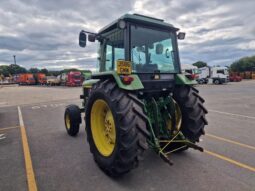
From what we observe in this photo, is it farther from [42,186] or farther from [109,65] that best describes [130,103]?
[42,186]

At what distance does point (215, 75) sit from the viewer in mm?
32938

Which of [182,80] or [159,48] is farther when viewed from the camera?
[159,48]

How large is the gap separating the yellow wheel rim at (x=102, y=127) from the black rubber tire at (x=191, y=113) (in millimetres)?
1434

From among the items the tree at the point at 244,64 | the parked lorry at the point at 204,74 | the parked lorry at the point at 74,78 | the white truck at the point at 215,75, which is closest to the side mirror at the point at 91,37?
the parked lorry at the point at 74,78

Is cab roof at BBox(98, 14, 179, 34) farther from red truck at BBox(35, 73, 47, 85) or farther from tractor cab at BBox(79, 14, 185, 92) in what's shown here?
red truck at BBox(35, 73, 47, 85)

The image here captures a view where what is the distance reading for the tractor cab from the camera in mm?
3756

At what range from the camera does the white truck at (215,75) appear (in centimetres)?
3216

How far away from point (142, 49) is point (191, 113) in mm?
1614

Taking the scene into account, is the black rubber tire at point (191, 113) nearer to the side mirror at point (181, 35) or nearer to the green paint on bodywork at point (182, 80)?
the green paint on bodywork at point (182, 80)

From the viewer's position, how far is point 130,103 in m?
3.23

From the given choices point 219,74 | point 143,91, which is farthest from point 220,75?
point 143,91

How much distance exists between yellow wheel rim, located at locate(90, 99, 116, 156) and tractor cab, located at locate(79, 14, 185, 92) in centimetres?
66

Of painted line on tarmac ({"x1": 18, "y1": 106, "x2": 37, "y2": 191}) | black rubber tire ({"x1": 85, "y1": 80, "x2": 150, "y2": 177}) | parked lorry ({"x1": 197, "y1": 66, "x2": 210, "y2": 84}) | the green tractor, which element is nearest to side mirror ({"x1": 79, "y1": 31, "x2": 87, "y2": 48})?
the green tractor

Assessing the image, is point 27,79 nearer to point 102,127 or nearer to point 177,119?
point 102,127
